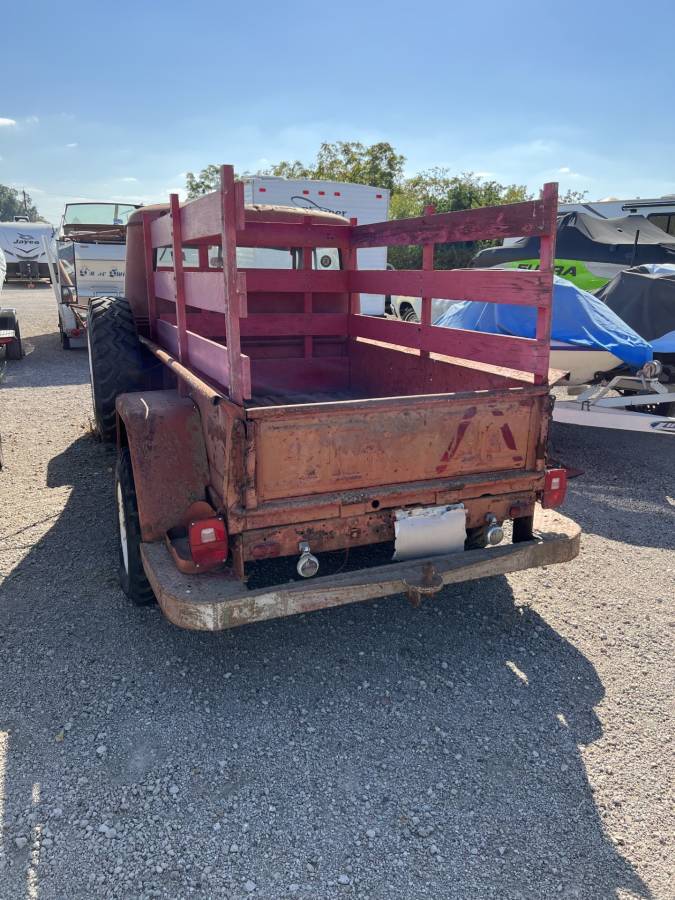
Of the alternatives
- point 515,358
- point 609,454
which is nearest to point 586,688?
point 515,358

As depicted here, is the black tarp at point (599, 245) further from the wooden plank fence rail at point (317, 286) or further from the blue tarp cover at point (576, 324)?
the wooden plank fence rail at point (317, 286)

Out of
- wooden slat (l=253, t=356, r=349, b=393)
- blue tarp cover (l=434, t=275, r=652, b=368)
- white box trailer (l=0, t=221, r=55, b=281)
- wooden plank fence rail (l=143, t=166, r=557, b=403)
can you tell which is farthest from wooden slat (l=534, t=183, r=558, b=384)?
white box trailer (l=0, t=221, r=55, b=281)

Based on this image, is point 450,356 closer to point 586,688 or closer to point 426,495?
point 426,495

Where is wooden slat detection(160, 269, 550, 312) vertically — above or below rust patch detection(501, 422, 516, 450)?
above

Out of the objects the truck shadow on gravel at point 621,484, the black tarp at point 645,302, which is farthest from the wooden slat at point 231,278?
the black tarp at point 645,302

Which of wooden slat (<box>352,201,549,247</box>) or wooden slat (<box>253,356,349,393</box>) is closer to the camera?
wooden slat (<box>352,201,549,247</box>)

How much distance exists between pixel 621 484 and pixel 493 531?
3289 mm

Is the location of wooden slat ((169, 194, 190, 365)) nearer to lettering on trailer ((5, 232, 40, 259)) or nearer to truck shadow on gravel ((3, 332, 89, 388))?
truck shadow on gravel ((3, 332, 89, 388))

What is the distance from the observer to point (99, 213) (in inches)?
583

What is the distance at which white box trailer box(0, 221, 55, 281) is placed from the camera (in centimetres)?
2933

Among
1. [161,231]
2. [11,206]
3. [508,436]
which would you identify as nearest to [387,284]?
[161,231]

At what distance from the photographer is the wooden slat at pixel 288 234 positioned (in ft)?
17.3

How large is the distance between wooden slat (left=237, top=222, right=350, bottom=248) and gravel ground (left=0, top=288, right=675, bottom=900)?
8.46 ft

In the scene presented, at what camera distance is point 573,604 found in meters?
4.09
